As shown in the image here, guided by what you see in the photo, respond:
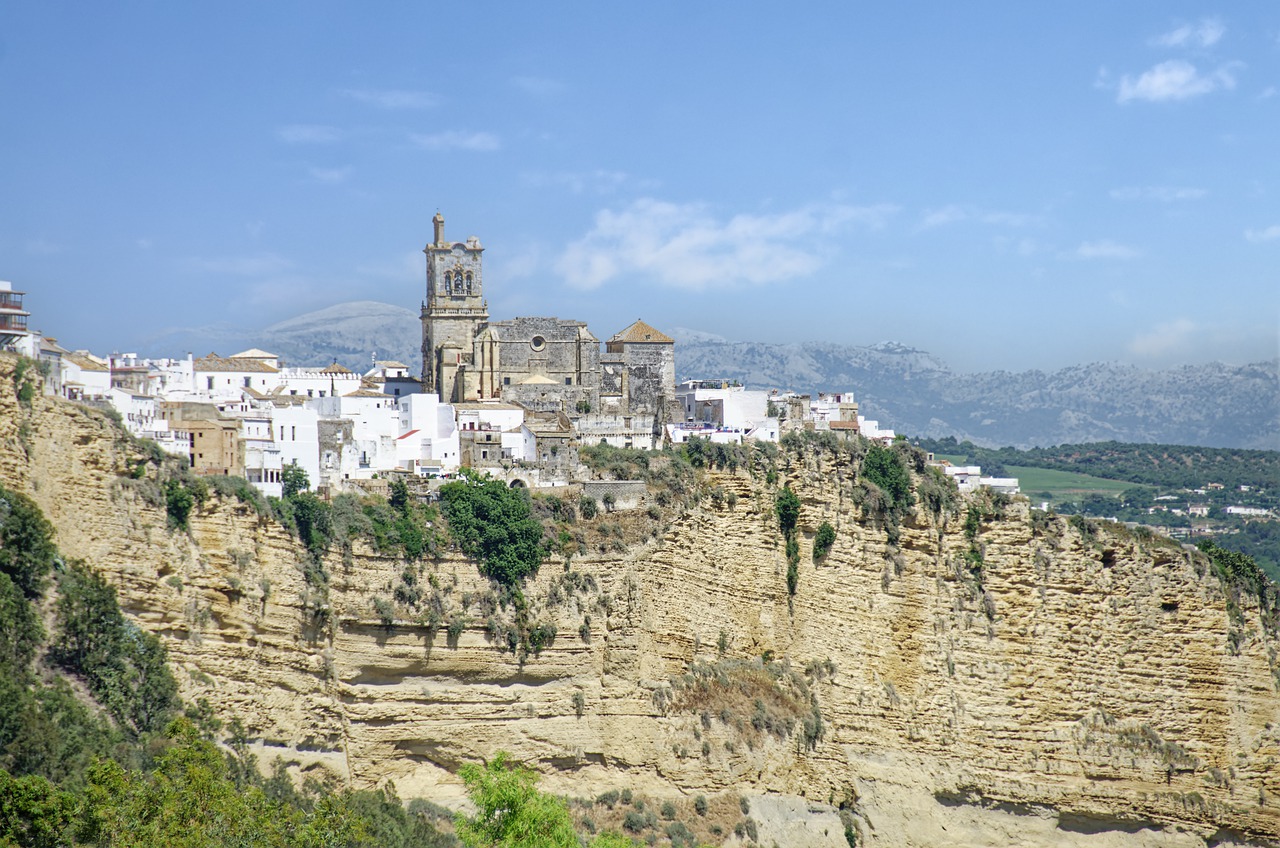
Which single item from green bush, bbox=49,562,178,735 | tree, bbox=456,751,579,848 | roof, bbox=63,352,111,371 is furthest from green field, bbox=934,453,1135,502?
green bush, bbox=49,562,178,735

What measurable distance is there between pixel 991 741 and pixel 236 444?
732 inches

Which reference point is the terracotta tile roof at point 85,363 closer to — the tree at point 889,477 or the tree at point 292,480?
the tree at point 292,480

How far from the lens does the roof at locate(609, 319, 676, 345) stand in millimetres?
47500

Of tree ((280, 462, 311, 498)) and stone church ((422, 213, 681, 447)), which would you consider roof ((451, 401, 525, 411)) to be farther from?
tree ((280, 462, 311, 498))

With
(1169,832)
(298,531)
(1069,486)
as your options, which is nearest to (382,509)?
(298,531)

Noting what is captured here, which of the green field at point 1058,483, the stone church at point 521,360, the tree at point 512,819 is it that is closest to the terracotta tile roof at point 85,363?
the stone church at point 521,360

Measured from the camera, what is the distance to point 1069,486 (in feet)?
332

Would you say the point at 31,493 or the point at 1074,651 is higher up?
the point at 31,493

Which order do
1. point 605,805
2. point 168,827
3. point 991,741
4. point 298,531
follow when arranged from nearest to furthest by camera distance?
1. point 168,827
2. point 298,531
3. point 605,805
4. point 991,741

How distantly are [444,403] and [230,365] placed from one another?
17.0ft

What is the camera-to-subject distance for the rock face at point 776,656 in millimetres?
31922

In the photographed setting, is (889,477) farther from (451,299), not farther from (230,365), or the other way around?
(230,365)

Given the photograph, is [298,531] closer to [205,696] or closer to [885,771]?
[205,696]

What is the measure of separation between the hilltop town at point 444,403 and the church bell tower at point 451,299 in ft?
0.12
